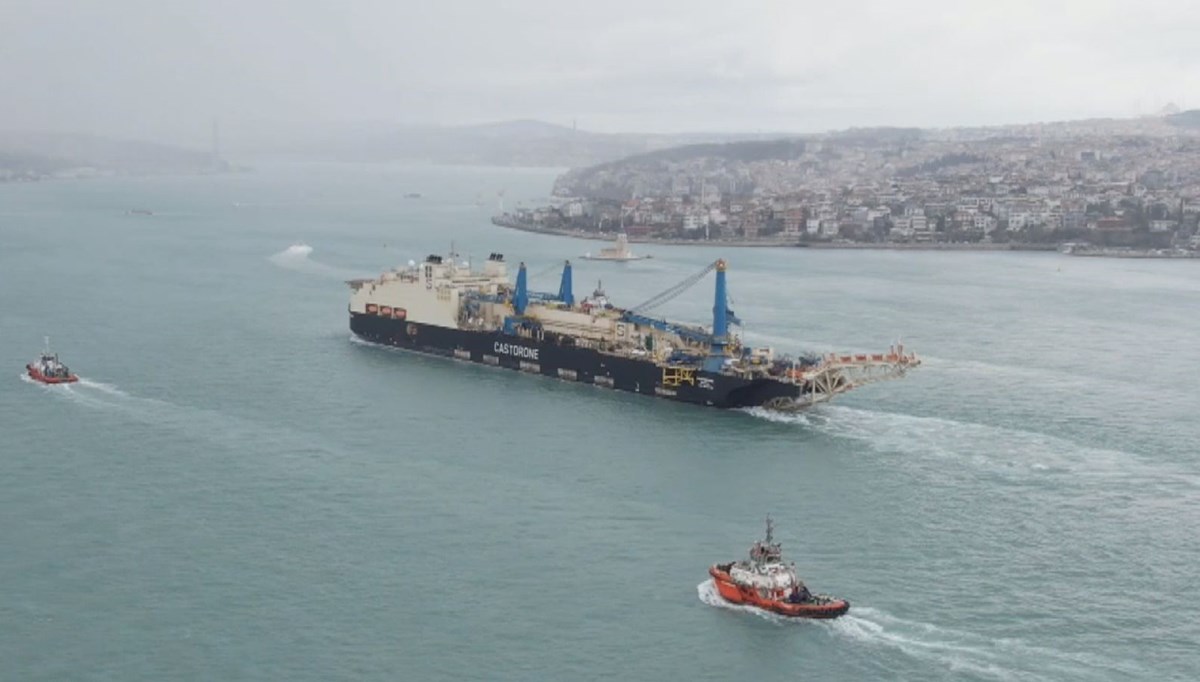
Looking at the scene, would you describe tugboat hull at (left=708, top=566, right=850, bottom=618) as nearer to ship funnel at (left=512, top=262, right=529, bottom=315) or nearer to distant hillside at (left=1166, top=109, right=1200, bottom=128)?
ship funnel at (left=512, top=262, right=529, bottom=315)

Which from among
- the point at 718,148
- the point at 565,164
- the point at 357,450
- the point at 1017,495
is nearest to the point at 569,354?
the point at 357,450

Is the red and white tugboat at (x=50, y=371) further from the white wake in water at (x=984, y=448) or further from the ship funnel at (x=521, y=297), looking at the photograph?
the white wake in water at (x=984, y=448)

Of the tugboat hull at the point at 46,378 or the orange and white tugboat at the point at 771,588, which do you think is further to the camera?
the tugboat hull at the point at 46,378

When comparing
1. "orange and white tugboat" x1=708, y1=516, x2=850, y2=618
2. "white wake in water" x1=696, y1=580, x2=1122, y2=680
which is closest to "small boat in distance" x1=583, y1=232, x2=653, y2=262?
"orange and white tugboat" x1=708, y1=516, x2=850, y2=618

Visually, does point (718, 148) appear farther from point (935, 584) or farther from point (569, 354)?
point (935, 584)

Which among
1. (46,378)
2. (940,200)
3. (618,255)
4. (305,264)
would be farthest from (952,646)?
(940,200)

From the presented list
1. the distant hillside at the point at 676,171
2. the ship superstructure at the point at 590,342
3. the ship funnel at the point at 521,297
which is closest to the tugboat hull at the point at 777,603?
the ship superstructure at the point at 590,342
